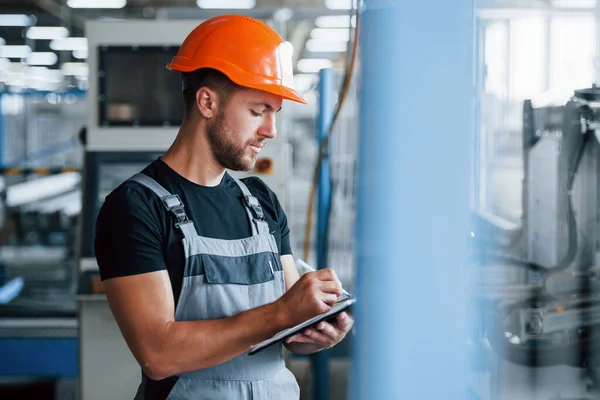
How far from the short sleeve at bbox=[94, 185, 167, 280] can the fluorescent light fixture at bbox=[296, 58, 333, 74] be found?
16.9 metres

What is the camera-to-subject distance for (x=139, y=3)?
12.6 meters

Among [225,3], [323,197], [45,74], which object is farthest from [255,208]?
[45,74]

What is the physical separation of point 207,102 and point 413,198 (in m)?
0.83

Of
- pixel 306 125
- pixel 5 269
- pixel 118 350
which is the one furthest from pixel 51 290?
pixel 306 125

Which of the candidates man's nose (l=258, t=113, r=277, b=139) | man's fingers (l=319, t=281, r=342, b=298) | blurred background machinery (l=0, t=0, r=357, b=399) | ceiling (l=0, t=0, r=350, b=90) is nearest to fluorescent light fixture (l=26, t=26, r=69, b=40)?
ceiling (l=0, t=0, r=350, b=90)

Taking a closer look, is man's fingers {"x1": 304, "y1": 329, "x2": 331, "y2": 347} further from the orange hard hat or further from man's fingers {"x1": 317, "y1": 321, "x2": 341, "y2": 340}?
the orange hard hat

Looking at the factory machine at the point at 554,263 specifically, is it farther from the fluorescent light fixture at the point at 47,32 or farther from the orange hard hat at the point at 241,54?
the fluorescent light fixture at the point at 47,32

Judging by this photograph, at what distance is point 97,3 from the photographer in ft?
39.3

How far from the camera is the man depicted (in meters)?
1.26

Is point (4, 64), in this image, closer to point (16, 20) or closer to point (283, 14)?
point (16, 20)

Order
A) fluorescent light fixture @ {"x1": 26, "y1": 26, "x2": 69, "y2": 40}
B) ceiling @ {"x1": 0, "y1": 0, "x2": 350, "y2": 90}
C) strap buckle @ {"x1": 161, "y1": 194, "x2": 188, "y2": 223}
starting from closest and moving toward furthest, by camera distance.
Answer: strap buckle @ {"x1": 161, "y1": 194, "x2": 188, "y2": 223} → ceiling @ {"x1": 0, "y1": 0, "x2": 350, "y2": 90} → fluorescent light fixture @ {"x1": 26, "y1": 26, "x2": 69, "y2": 40}

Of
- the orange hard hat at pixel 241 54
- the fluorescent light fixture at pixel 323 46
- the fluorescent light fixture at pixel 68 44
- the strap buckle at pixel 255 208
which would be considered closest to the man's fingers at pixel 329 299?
the strap buckle at pixel 255 208

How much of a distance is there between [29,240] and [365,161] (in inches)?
291

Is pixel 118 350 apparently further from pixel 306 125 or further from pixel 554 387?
pixel 306 125
